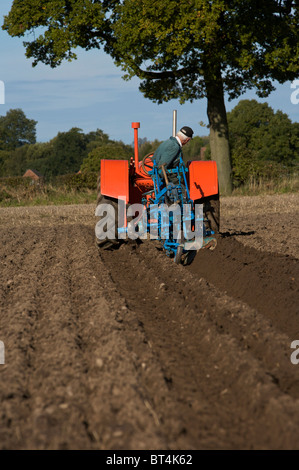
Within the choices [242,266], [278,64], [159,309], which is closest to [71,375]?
[159,309]

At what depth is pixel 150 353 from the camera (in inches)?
161

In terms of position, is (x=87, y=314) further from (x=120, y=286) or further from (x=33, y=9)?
(x=33, y=9)

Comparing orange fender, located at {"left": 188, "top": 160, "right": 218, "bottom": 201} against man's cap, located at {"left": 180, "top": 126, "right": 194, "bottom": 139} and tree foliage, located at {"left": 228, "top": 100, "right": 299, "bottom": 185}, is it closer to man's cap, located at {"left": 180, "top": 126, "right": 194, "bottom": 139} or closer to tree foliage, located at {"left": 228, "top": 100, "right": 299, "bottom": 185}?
man's cap, located at {"left": 180, "top": 126, "right": 194, "bottom": 139}

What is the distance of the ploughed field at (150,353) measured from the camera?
120 inches

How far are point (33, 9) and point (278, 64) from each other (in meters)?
7.81

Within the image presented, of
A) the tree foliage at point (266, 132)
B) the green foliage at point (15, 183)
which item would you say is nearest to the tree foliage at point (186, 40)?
the green foliage at point (15, 183)

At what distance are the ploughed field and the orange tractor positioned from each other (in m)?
0.42

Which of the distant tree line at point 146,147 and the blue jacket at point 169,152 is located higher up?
the distant tree line at point 146,147

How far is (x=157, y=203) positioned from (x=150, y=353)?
377 cm

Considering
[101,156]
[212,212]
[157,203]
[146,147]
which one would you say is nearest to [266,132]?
[146,147]

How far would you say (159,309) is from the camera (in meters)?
5.51

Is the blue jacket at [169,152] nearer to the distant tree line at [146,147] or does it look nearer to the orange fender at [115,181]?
the orange fender at [115,181]

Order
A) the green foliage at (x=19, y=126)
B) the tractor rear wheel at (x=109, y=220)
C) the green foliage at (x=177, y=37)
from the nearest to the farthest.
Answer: the tractor rear wheel at (x=109, y=220)
the green foliage at (x=177, y=37)
the green foliage at (x=19, y=126)

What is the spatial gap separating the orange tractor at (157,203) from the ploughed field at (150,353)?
42 cm
